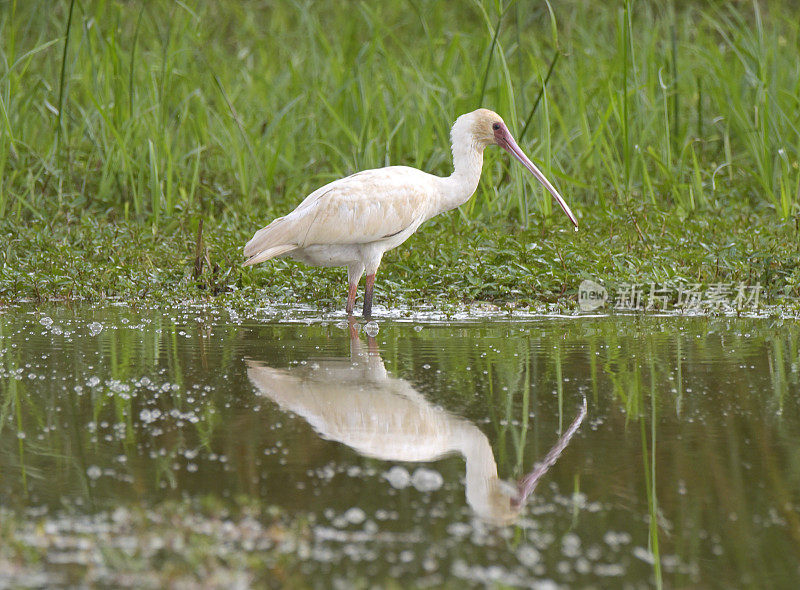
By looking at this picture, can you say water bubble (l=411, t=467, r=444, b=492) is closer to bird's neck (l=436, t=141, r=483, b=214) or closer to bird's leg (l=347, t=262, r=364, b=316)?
bird's leg (l=347, t=262, r=364, b=316)

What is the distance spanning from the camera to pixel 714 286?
25.7 feet

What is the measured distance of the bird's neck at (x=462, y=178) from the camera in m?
8.06

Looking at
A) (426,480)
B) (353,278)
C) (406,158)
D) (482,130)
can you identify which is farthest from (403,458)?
(406,158)

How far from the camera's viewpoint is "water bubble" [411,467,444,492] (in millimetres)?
3824

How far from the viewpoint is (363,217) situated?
7703 mm

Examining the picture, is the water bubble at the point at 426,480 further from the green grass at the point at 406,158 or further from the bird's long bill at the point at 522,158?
the bird's long bill at the point at 522,158

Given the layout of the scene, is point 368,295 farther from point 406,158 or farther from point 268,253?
point 406,158

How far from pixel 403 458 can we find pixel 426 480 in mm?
275

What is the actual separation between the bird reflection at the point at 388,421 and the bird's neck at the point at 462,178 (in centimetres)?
232

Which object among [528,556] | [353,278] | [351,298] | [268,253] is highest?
[268,253]

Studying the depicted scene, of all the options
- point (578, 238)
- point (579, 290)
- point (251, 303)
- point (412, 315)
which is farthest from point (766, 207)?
point (251, 303)

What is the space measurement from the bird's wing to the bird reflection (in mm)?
1817

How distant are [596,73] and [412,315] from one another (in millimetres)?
5921

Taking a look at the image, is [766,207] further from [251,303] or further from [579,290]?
[251,303]
